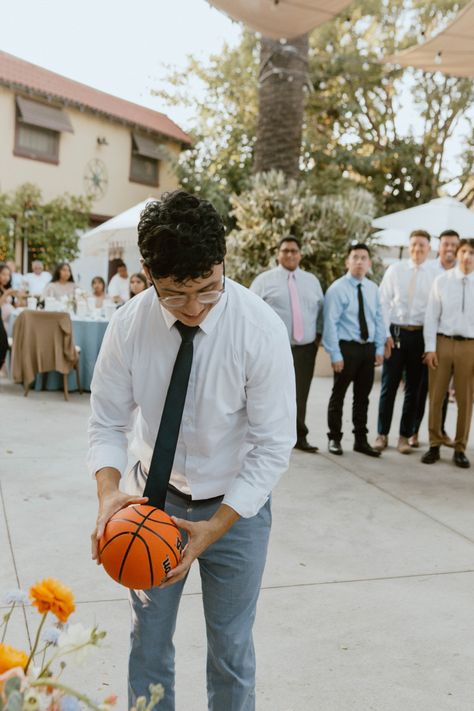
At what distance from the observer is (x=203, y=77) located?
22047 mm

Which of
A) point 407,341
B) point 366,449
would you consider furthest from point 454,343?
point 366,449

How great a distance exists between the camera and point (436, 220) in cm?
1148

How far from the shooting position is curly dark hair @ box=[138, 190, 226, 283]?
1668mm

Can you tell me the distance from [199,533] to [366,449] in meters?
5.20

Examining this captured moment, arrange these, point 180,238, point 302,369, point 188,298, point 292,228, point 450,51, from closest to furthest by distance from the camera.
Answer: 1. point 180,238
2. point 188,298
3. point 302,369
4. point 450,51
5. point 292,228

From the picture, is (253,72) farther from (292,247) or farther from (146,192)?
(292,247)

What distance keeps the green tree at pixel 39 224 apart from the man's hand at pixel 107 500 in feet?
56.8

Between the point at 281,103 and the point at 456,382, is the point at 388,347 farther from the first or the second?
the point at 281,103

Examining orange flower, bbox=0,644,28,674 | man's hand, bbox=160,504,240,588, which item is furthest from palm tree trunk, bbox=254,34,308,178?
orange flower, bbox=0,644,28,674

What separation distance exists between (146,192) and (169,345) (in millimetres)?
22344

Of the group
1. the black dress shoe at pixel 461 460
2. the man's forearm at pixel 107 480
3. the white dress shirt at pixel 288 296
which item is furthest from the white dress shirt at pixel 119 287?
the man's forearm at pixel 107 480

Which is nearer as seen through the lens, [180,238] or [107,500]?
[180,238]

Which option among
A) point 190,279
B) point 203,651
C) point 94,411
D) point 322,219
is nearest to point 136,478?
point 94,411

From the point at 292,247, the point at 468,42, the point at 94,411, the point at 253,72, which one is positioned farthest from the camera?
the point at 253,72
